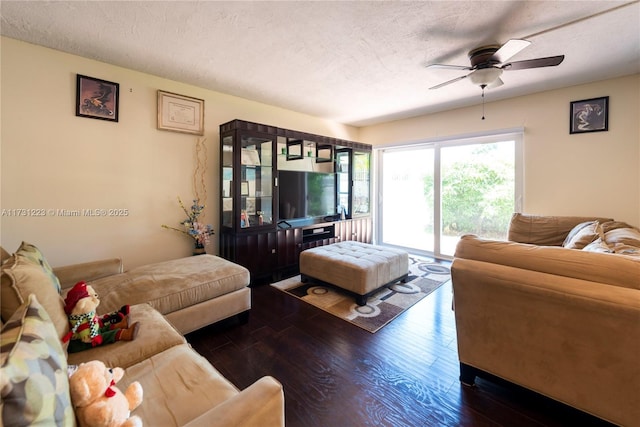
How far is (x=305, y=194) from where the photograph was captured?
4.06 m

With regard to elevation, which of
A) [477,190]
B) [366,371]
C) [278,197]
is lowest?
[366,371]

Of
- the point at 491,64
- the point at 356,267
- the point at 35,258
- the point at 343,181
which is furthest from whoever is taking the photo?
the point at 343,181

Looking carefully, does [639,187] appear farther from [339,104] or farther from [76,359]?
[76,359]

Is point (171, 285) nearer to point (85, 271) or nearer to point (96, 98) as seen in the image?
point (85, 271)

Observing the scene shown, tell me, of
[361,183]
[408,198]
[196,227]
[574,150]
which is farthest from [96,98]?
[574,150]

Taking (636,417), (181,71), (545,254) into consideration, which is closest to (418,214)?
(545,254)

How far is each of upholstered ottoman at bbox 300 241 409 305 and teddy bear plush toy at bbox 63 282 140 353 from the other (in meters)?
1.87

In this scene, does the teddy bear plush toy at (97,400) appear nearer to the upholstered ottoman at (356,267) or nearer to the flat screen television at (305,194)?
the upholstered ottoman at (356,267)

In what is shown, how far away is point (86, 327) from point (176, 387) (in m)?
0.65

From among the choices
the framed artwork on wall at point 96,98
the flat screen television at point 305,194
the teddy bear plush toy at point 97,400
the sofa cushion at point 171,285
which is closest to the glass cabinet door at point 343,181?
the flat screen television at point 305,194

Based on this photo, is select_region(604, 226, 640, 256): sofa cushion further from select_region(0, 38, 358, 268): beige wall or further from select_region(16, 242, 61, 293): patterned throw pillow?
select_region(0, 38, 358, 268): beige wall

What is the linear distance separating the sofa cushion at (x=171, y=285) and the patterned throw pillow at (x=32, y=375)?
1.16m

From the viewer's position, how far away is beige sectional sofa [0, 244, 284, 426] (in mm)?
591

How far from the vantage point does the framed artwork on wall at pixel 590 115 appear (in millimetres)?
3053
